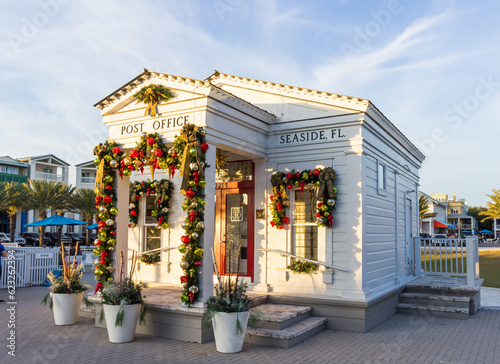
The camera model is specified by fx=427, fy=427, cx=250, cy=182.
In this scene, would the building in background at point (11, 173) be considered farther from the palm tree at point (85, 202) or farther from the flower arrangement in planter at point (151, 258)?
the flower arrangement in planter at point (151, 258)

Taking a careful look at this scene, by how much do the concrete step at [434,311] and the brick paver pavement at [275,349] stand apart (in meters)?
0.67

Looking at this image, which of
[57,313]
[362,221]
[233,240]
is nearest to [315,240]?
[362,221]

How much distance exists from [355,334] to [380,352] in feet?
3.81

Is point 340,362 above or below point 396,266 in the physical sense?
below

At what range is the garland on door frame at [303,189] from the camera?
827 centimetres

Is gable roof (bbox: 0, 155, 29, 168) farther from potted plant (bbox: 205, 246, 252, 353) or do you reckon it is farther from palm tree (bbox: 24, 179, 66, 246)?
potted plant (bbox: 205, 246, 252, 353)

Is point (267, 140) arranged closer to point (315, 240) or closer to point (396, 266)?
point (315, 240)

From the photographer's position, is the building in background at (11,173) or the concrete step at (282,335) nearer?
the concrete step at (282,335)

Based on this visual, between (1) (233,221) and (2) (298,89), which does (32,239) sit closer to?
(1) (233,221)

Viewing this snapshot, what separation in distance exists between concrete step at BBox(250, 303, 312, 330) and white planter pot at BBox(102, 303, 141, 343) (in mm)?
1924

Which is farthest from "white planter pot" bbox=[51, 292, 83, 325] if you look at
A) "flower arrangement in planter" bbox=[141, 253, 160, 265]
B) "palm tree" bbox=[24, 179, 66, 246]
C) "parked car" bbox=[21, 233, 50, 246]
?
"parked car" bbox=[21, 233, 50, 246]

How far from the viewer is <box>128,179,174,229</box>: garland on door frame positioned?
10.0 meters

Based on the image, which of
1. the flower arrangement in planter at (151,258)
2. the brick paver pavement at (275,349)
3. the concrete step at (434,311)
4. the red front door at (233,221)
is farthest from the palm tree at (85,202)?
the concrete step at (434,311)

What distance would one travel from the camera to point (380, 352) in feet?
21.3
